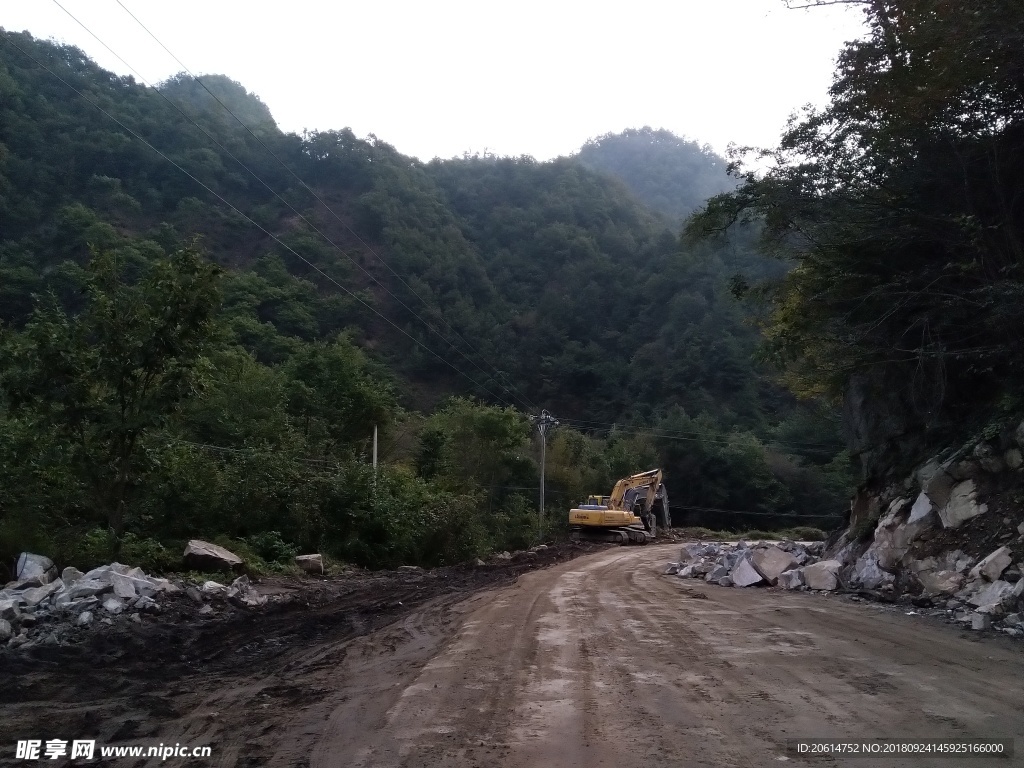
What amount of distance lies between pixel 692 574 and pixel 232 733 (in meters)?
14.9

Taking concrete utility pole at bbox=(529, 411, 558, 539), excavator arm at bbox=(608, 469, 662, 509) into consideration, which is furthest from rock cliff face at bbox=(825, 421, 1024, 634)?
excavator arm at bbox=(608, 469, 662, 509)

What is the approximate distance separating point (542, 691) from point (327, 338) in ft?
182

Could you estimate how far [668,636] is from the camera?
31.0 ft

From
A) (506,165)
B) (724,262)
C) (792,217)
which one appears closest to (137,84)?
(506,165)

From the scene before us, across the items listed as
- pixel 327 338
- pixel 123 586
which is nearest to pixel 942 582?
pixel 123 586

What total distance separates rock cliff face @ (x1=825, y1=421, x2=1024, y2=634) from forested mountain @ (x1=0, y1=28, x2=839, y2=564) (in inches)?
451

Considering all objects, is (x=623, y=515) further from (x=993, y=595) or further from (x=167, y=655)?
(x=167, y=655)

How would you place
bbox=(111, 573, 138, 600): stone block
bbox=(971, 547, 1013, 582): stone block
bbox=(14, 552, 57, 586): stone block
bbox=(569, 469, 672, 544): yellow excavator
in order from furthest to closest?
bbox=(569, 469, 672, 544): yellow excavator
bbox=(14, 552, 57, 586): stone block
bbox=(971, 547, 1013, 582): stone block
bbox=(111, 573, 138, 600): stone block

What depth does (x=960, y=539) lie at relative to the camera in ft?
42.4

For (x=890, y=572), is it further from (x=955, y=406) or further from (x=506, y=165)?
(x=506, y=165)

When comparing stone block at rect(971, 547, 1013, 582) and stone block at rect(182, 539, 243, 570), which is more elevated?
stone block at rect(971, 547, 1013, 582)

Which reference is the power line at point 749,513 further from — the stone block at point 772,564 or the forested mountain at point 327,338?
the stone block at point 772,564

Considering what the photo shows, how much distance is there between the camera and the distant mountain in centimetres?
13438

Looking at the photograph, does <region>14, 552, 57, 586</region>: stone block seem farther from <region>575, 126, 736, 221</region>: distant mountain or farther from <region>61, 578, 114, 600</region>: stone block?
<region>575, 126, 736, 221</region>: distant mountain
